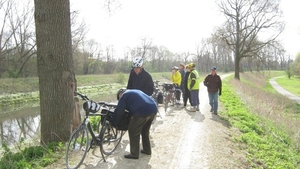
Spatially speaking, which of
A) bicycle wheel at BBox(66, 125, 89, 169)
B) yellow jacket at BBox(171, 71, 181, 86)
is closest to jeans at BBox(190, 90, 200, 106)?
yellow jacket at BBox(171, 71, 181, 86)

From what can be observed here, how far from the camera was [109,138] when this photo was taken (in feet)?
16.7

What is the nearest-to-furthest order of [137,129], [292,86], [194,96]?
[137,129] → [194,96] → [292,86]

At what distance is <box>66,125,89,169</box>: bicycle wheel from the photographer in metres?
4.29

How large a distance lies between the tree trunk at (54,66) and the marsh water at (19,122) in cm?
580

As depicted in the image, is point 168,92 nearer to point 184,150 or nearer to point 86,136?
point 184,150

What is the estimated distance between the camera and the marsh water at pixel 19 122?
11.5 meters

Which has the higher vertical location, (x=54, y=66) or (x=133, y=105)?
(x=54, y=66)

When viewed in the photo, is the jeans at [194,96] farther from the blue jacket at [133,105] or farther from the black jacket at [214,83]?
the blue jacket at [133,105]

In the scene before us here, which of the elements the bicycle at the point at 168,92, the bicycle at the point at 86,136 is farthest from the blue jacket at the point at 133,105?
the bicycle at the point at 168,92

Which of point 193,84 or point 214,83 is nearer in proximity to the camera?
point 214,83

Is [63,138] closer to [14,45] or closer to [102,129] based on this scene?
[102,129]

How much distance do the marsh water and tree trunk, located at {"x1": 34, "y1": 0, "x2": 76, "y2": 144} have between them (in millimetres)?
5800

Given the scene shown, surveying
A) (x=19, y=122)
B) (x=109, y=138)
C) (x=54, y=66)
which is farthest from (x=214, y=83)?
(x=19, y=122)

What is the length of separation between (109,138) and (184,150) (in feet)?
5.90
